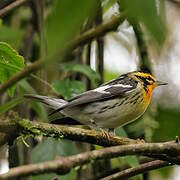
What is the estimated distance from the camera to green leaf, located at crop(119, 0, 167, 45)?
0.86 meters

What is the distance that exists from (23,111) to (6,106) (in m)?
1.43

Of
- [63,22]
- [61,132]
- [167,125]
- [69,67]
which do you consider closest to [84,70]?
[69,67]

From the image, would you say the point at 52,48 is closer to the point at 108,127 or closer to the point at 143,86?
the point at 108,127

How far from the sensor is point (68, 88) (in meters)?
3.91

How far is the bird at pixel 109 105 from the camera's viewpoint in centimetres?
434

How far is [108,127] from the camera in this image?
4.39m

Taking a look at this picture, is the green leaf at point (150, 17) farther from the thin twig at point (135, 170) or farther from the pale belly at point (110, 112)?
the pale belly at point (110, 112)

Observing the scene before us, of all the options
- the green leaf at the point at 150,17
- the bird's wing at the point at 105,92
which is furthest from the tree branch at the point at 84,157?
the bird's wing at the point at 105,92

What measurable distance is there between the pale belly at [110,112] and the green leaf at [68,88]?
1.39 feet

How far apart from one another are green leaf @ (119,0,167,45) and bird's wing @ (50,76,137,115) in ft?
10.5

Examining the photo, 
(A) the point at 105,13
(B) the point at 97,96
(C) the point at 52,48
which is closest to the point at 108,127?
(B) the point at 97,96

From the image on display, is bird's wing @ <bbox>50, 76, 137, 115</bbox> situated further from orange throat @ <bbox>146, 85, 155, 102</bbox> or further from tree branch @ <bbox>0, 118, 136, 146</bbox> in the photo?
tree branch @ <bbox>0, 118, 136, 146</bbox>

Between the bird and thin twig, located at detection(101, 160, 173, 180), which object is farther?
the bird

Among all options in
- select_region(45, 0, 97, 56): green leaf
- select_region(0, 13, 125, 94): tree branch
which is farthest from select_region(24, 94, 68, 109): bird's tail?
select_region(45, 0, 97, 56): green leaf
